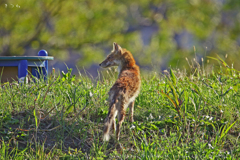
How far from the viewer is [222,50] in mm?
13406

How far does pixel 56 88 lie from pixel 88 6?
28.0ft

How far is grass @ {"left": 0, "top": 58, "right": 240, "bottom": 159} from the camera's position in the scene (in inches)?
118

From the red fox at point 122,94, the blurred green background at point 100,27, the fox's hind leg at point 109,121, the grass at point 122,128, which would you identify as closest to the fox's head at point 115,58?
the red fox at point 122,94

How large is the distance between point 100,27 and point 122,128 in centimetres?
854

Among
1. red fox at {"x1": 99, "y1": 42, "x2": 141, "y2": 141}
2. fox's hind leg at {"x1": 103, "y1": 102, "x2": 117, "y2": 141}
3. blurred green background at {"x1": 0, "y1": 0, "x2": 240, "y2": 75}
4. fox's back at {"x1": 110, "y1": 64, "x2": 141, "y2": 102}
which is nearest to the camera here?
fox's hind leg at {"x1": 103, "y1": 102, "x2": 117, "y2": 141}

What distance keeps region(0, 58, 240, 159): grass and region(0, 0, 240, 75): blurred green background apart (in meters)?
7.30

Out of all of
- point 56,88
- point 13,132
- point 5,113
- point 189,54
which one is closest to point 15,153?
point 13,132

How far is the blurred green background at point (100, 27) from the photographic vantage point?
11.2m

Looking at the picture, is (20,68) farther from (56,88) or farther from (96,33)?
(96,33)

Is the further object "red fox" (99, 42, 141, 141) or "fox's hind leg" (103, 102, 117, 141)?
"red fox" (99, 42, 141, 141)

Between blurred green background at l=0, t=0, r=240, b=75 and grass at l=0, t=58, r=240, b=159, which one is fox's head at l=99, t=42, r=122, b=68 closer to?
grass at l=0, t=58, r=240, b=159

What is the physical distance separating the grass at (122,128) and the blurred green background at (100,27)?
730 centimetres

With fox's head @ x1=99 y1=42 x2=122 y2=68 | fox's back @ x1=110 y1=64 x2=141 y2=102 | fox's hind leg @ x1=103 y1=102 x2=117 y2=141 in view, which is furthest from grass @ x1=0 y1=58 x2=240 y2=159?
fox's head @ x1=99 y1=42 x2=122 y2=68

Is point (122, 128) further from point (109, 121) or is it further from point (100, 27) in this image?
point (100, 27)
